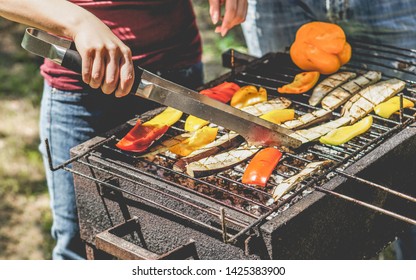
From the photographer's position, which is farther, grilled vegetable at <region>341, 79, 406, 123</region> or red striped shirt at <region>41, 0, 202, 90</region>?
red striped shirt at <region>41, 0, 202, 90</region>

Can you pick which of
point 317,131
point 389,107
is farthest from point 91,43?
point 389,107

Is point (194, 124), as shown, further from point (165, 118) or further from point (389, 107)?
point (389, 107)

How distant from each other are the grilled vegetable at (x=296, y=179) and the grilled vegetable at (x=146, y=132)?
591 mm

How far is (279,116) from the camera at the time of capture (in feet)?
9.62

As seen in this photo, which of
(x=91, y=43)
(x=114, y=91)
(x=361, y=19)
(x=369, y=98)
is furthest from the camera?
(x=361, y=19)

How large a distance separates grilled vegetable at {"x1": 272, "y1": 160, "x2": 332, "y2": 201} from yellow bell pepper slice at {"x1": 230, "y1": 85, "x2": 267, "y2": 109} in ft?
2.00

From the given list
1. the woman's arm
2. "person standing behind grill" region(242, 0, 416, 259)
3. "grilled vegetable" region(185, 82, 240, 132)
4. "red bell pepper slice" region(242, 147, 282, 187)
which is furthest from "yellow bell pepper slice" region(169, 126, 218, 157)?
"person standing behind grill" region(242, 0, 416, 259)

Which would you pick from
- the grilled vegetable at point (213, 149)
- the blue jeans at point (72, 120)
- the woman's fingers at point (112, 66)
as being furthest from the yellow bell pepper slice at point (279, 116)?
the woman's fingers at point (112, 66)

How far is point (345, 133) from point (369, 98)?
35 cm

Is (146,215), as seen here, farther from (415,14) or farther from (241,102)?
(415,14)

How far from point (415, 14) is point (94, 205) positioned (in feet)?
7.00

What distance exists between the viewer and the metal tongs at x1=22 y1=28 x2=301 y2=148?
252cm

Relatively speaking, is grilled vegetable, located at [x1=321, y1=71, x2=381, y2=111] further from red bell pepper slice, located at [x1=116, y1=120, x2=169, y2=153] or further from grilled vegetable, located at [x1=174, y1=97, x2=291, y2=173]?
red bell pepper slice, located at [x1=116, y1=120, x2=169, y2=153]

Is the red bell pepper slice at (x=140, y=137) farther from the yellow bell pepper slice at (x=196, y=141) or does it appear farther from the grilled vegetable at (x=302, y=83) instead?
the grilled vegetable at (x=302, y=83)
